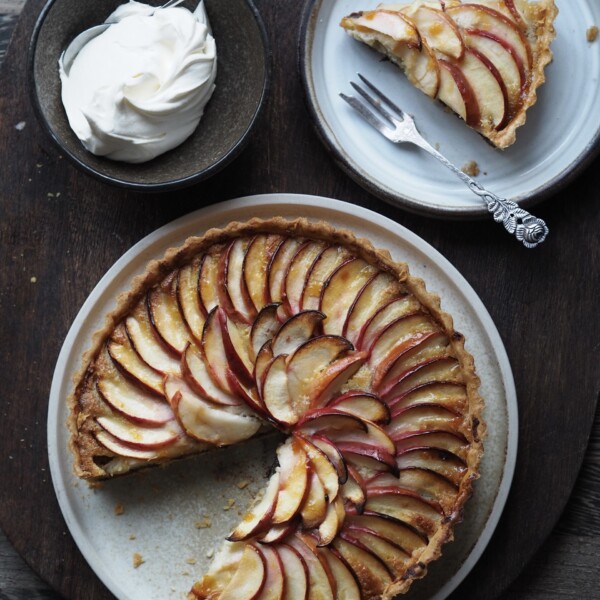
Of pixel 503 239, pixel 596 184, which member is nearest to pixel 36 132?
pixel 503 239

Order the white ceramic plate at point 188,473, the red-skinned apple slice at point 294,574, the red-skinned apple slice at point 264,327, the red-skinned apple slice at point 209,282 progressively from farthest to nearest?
→ the white ceramic plate at point 188,473 < the red-skinned apple slice at point 209,282 < the red-skinned apple slice at point 264,327 < the red-skinned apple slice at point 294,574

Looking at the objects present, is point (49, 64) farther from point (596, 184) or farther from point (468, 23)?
point (596, 184)

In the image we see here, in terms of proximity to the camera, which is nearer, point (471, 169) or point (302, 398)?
point (302, 398)

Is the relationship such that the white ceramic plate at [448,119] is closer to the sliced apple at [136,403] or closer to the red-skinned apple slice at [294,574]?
the sliced apple at [136,403]

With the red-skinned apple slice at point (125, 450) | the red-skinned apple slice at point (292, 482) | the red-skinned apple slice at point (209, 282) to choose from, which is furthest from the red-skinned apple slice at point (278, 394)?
the red-skinned apple slice at point (125, 450)

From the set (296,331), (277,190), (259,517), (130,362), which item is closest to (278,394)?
(296,331)

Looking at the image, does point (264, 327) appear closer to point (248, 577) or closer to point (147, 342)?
point (147, 342)

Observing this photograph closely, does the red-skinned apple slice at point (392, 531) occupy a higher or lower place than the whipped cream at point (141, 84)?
lower
